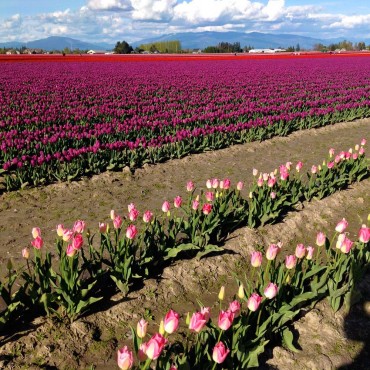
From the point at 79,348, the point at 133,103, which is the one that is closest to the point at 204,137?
the point at 133,103

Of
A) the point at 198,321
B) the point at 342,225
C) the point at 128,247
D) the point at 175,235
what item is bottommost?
the point at 175,235

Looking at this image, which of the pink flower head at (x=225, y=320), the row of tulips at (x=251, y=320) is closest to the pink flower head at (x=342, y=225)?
the row of tulips at (x=251, y=320)

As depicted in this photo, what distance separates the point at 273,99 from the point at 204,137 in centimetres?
853

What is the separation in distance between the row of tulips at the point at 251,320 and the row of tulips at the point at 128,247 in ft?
2.76

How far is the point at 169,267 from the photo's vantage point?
5.05m

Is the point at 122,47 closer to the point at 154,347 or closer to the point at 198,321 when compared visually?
the point at 198,321

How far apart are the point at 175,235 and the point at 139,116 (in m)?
9.71

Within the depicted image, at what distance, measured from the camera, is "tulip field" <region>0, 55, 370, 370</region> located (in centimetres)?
356

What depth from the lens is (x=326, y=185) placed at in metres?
7.53

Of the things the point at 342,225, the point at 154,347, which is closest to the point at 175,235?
the point at 342,225

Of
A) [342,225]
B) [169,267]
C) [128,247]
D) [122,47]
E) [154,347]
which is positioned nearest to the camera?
[154,347]

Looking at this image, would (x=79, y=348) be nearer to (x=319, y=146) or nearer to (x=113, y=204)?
(x=113, y=204)

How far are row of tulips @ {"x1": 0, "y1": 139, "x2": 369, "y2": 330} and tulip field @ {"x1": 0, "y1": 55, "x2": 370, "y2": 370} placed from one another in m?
0.02

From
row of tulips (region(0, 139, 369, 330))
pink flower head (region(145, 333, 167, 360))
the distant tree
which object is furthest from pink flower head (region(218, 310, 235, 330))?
the distant tree
